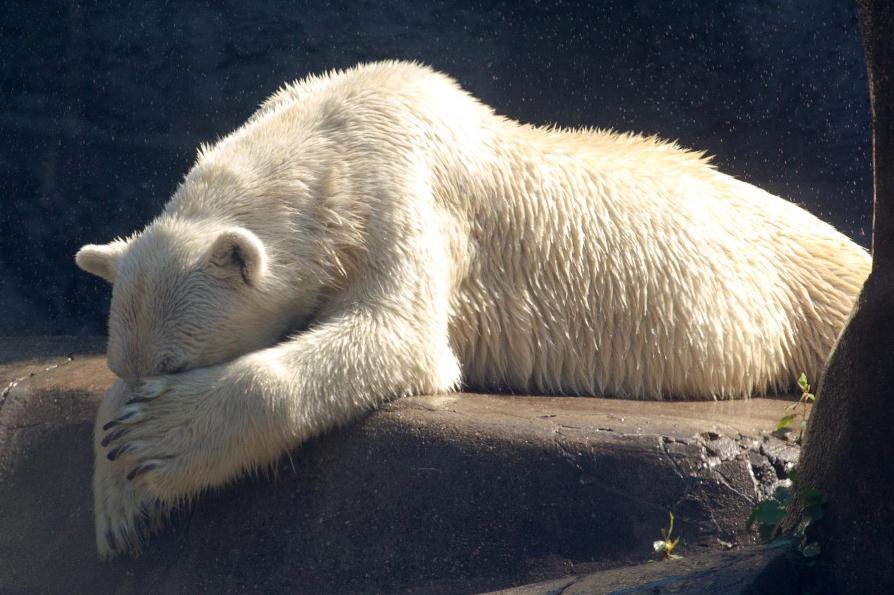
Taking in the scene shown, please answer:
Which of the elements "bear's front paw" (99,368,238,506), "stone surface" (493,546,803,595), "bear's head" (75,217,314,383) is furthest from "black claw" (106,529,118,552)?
"stone surface" (493,546,803,595)

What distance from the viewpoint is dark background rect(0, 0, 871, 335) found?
6148mm

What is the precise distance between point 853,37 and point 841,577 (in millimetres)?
4543

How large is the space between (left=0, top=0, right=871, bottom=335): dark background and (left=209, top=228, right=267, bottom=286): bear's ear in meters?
3.11

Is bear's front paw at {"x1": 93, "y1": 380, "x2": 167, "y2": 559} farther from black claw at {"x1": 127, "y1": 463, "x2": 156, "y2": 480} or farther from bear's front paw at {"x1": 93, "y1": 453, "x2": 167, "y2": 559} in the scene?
black claw at {"x1": 127, "y1": 463, "x2": 156, "y2": 480}

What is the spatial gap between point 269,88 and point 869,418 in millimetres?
4664

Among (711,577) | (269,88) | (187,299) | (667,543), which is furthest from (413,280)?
(269,88)

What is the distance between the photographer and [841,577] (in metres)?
2.30

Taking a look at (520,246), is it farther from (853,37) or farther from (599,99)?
(853,37)

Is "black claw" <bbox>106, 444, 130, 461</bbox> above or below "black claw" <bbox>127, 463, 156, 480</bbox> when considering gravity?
above

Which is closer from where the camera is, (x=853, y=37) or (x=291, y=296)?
(x=291, y=296)

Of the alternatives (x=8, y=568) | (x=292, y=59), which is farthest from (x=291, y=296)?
(x=292, y=59)

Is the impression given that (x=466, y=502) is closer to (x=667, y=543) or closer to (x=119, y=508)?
(x=667, y=543)

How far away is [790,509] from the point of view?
2514mm

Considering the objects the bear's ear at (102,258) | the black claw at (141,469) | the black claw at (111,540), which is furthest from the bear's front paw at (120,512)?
the bear's ear at (102,258)
